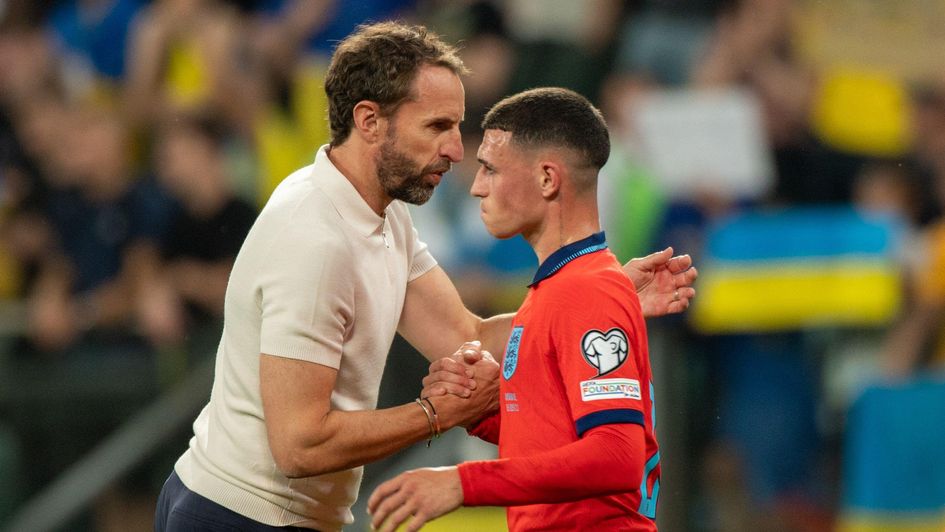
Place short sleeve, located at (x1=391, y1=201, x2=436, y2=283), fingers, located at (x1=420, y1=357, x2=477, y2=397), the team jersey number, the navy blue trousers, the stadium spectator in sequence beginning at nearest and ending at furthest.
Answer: the team jersey number, fingers, located at (x1=420, y1=357, x2=477, y2=397), the navy blue trousers, short sleeve, located at (x1=391, y1=201, x2=436, y2=283), the stadium spectator

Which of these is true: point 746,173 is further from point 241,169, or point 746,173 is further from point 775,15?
point 241,169

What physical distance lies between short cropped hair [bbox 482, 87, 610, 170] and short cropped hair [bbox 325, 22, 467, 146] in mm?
262

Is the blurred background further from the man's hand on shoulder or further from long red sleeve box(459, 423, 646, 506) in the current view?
long red sleeve box(459, 423, 646, 506)

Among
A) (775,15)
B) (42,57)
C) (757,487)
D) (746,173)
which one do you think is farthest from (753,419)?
(42,57)

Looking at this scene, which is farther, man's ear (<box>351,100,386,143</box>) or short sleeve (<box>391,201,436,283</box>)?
short sleeve (<box>391,201,436,283</box>)

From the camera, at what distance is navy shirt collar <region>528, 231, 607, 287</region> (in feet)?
8.86

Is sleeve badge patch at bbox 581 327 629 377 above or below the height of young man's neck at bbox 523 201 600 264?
below

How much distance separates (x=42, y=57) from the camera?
7594 millimetres

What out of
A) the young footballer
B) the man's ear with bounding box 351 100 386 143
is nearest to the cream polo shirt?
the man's ear with bounding box 351 100 386 143

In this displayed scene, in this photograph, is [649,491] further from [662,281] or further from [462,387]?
[662,281]

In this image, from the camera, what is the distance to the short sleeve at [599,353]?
8.20 ft

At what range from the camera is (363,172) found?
3008mm

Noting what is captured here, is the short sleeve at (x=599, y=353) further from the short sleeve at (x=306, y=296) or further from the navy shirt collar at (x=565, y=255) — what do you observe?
the short sleeve at (x=306, y=296)

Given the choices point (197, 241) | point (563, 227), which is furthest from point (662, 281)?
point (197, 241)
